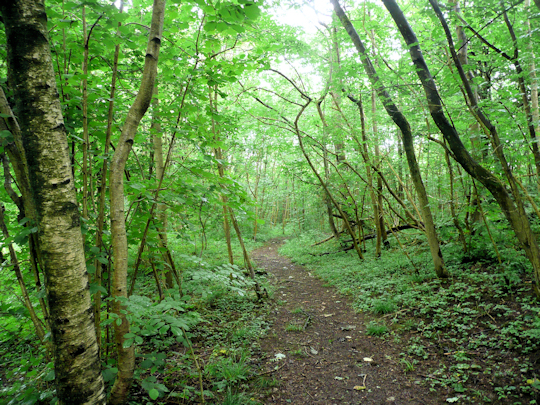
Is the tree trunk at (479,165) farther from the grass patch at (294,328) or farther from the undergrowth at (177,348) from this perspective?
the undergrowth at (177,348)

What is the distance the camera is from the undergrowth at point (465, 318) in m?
2.52

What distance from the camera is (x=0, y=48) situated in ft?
5.91

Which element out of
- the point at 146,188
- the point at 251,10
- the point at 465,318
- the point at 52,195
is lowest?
the point at 465,318

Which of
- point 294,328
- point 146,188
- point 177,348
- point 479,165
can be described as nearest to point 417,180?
point 479,165

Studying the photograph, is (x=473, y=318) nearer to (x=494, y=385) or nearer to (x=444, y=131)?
(x=494, y=385)

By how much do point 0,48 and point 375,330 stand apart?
4.96 metres

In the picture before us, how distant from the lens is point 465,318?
11.4ft

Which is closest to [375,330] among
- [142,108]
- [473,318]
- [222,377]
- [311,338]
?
[311,338]

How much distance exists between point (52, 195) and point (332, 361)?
3477 millimetres

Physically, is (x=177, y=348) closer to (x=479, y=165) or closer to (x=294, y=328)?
(x=294, y=328)

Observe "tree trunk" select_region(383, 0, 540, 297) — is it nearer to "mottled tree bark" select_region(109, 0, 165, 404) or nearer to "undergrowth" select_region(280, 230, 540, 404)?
"undergrowth" select_region(280, 230, 540, 404)

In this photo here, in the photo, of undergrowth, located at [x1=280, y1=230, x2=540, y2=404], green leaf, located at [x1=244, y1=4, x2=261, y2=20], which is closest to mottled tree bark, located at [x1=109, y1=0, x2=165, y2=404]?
green leaf, located at [x1=244, y1=4, x2=261, y2=20]

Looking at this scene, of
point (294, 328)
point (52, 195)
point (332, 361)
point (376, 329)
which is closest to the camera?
point (52, 195)

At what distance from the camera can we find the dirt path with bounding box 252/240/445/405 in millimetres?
2664
